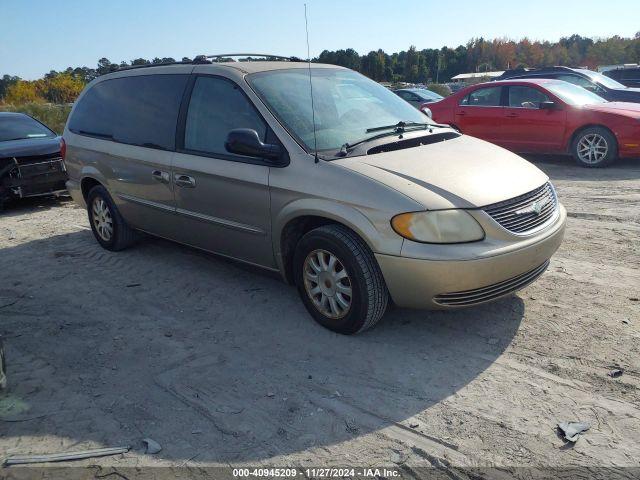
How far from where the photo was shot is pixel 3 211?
882cm

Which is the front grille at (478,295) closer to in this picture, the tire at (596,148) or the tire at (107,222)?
the tire at (107,222)

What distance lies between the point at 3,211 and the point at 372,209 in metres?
7.45

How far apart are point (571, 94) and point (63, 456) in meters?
10.5

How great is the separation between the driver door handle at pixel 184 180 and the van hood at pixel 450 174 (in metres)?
1.49

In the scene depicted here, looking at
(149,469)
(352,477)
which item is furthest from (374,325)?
(149,469)

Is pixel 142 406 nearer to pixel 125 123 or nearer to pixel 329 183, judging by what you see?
pixel 329 183

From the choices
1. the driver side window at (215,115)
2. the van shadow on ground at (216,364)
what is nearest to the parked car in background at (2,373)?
the van shadow on ground at (216,364)

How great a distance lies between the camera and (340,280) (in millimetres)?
3904

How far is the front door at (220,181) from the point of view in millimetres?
4340

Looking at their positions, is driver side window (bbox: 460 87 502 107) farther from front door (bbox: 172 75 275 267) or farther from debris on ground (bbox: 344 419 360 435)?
debris on ground (bbox: 344 419 360 435)

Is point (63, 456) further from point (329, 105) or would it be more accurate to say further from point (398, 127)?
point (398, 127)

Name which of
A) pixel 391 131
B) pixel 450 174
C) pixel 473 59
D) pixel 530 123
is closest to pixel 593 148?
pixel 530 123

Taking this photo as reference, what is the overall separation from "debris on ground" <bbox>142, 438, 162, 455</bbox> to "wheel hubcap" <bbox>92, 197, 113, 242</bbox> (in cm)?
368

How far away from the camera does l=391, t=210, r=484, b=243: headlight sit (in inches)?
138
